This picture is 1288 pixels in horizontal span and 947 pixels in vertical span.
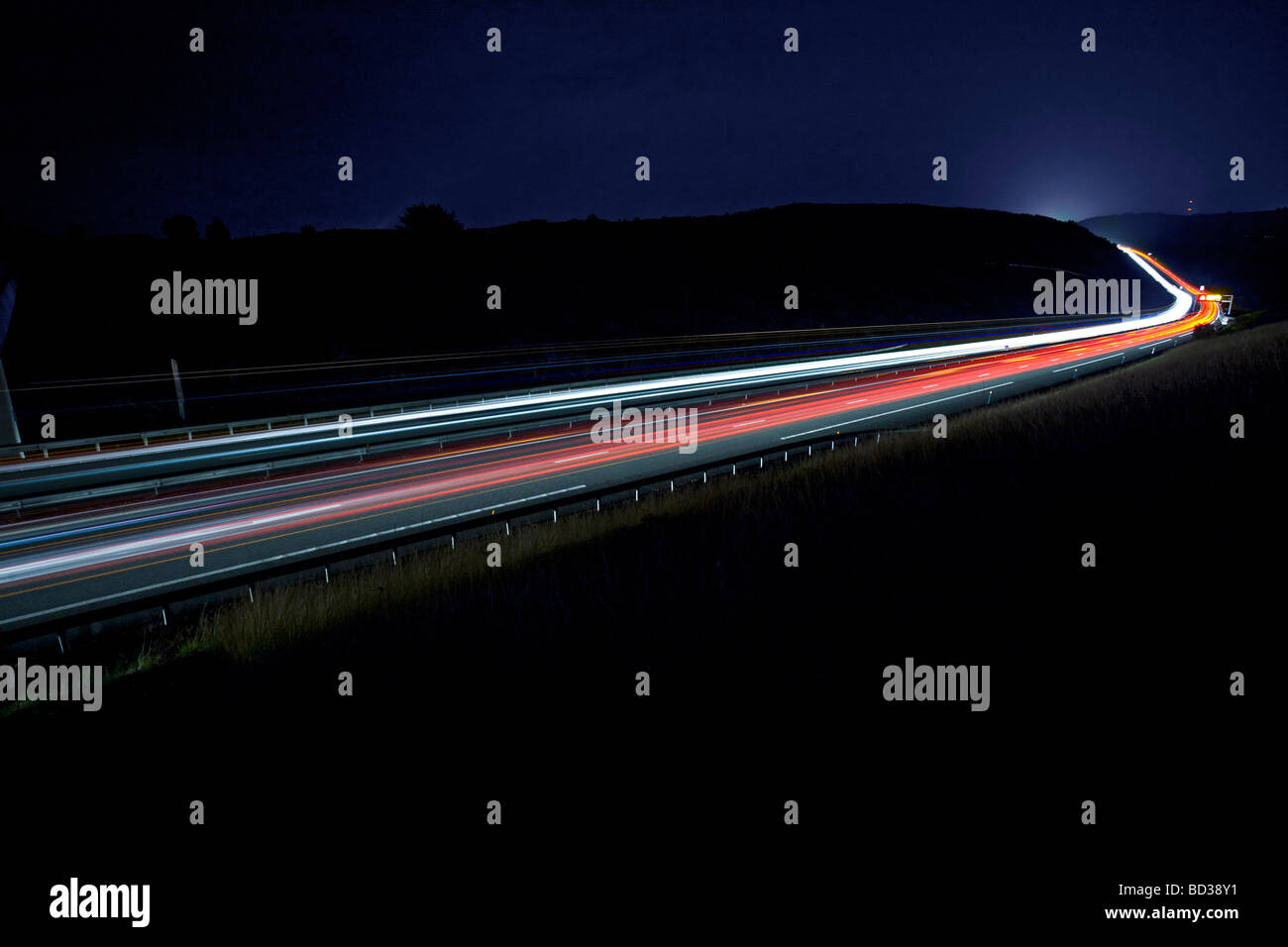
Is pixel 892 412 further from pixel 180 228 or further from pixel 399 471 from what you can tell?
pixel 180 228

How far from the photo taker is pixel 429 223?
2255 inches

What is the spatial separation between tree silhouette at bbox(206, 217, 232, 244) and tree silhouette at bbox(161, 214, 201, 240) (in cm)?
87

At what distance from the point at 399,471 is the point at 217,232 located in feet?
174

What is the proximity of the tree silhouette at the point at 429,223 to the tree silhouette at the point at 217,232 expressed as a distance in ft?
45.7

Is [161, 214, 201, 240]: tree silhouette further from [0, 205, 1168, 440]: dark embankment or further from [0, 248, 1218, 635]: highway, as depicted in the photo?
[0, 248, 1218, 635]: highway

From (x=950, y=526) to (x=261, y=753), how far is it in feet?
17.7

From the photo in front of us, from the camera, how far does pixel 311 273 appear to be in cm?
4556

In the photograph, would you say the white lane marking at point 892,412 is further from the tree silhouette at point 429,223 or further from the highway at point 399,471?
the tree silhouette at point 429,223

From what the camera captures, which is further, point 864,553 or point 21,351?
point 21,351

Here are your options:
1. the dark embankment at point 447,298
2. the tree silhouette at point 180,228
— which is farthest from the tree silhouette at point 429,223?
the tree silhouette at point 180,228

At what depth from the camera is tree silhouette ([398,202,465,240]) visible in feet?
185

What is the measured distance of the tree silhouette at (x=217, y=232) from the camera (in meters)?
54.1
